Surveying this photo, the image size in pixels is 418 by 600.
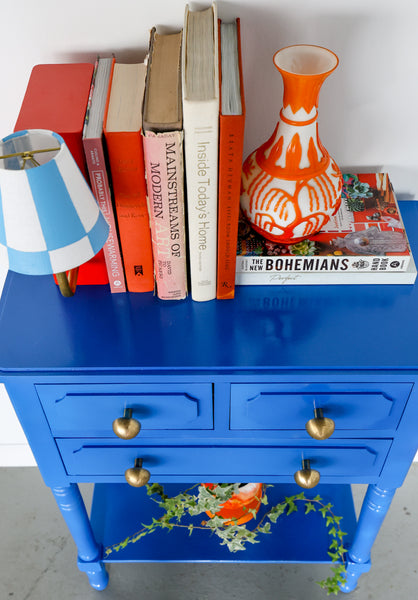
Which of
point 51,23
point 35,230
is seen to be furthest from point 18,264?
point 51,23

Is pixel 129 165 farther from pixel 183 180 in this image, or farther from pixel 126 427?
pixel 126 427

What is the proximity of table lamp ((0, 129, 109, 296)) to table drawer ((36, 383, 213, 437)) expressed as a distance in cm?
23

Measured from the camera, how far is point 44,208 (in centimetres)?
69

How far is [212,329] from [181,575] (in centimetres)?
93

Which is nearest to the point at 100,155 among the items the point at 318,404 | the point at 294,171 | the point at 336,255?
the point at 294,171

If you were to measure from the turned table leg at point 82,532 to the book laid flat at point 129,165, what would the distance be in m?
0.50

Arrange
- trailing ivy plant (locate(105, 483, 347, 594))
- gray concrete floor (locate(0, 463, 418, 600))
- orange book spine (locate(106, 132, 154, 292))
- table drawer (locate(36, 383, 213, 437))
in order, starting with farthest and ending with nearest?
gray concrete floor (locate(0, 463, 418, 600)) < trailing ivy plant (locate(105, 483, 347, 594)) < table drawer (locate(36, 383, 213, 437)) < orange book spine (locate(106, 132, 154, 292))

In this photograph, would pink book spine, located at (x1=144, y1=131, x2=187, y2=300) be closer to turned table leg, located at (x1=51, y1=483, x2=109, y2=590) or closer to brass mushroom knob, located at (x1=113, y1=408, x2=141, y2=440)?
brass mushroom knob, located at (x1=113, y1=408, x2=141, y2=440)

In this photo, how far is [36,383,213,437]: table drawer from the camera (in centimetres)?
88

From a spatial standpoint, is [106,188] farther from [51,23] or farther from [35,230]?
[51,23]

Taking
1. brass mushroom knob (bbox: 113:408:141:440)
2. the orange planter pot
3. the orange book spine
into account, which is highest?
the orange book spine

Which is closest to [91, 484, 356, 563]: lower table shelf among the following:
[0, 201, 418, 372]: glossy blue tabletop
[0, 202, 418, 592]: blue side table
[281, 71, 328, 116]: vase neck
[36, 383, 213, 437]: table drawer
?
[0, 202, 418, 592]: blue side table

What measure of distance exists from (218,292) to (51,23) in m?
0.50

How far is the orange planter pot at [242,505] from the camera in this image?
4.47 feet
